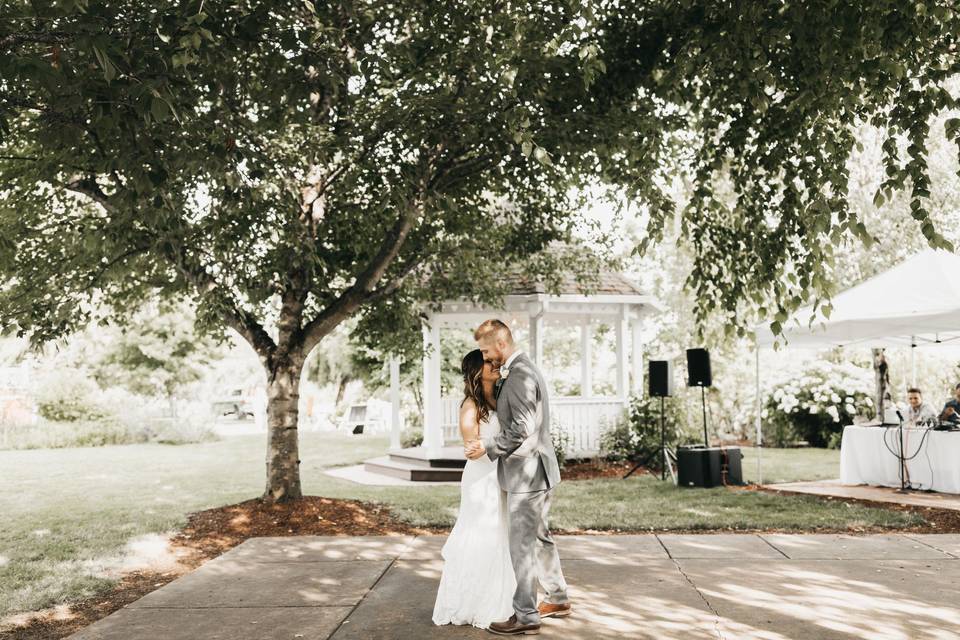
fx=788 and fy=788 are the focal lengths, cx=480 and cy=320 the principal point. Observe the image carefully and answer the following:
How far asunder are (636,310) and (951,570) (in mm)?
10972

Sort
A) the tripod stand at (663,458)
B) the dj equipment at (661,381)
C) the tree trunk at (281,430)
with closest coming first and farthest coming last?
the tree trunk at (281,430) < the tripod stand at (663,458) < the dj equipment at (661,381)

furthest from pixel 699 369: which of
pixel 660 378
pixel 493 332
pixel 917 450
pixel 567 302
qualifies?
pixel 493 332

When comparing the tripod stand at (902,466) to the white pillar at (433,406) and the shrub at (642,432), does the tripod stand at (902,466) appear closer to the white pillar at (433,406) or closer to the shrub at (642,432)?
the shrub at (642,432)

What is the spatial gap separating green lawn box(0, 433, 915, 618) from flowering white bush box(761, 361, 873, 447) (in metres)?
1.59

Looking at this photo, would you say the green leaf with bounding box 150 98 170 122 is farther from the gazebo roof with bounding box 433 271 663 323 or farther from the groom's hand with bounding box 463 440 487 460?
the gazebo roof with bounding box 433 271 663 323

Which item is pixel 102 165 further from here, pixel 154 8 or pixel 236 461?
pixel 236 461

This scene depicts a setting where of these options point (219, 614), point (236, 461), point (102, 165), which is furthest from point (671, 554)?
point (236, 461)

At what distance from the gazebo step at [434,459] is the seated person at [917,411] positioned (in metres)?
7.24

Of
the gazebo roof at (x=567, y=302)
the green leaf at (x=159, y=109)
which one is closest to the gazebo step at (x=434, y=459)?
the gazebo roof at (x=567, y=302)

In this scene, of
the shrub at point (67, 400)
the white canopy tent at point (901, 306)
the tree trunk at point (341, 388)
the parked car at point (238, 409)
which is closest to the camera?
the white canopy tent at point (901, 306)

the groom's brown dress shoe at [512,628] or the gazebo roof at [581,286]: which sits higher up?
the gazebo roof at [581,286]

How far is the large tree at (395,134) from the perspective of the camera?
4844 millimetres

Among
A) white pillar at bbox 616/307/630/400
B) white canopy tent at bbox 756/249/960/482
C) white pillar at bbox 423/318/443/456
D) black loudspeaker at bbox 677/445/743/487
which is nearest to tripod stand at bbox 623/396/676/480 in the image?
black loudspeaker at bbox 677/445/743/487

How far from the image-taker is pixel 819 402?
747 inches
